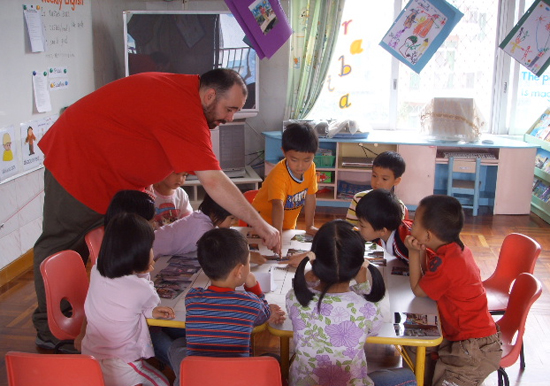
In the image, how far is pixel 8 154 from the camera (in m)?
3.60

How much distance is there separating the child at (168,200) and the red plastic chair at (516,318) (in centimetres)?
161

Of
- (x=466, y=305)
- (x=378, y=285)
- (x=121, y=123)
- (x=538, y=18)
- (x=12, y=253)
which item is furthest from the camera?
(x=538, y=18)

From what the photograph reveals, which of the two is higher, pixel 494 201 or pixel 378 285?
pixel 378 285

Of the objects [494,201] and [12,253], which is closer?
[12,253]

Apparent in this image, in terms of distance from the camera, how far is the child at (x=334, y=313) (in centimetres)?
173

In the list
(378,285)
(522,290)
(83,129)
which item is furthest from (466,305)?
(83,129)

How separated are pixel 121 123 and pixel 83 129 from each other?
0.58 ft

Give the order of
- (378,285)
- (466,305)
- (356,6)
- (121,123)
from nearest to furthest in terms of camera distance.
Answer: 1. (378,285)
2. (466,305)
3. (121,123)
4. (356,6)

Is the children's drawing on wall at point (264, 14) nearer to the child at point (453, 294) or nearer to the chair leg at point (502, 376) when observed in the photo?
the child at point (453, 294)

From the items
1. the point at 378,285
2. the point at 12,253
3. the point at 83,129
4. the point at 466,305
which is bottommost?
the point at 12,253

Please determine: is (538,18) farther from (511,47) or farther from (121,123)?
(121,123)

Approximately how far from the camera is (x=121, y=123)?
2.50 m

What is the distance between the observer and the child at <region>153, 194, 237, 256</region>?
2441 millimetres

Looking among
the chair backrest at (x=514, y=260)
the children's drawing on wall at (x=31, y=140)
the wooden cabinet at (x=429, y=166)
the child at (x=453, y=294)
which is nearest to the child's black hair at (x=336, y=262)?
the child at (x=453, y=294)
